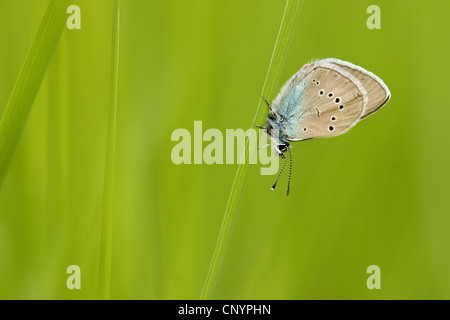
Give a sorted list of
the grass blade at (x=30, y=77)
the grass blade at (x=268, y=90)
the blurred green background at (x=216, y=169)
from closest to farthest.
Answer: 1. the grass blade at (x=30, y=77)
2. the grass blade at (x=268, y=90)
3. the blurred green background at (x=216, y=169)

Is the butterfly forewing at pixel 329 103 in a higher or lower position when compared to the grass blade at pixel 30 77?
higher

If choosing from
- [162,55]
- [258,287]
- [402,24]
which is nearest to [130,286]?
[258,287]

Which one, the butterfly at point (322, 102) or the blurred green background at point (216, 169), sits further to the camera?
the blurred green background at point (216, 169)

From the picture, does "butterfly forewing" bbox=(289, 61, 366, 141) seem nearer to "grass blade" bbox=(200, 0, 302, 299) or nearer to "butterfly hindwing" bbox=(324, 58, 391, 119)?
"butterfly hindwing" bbox=(324, 58, 391, 119)

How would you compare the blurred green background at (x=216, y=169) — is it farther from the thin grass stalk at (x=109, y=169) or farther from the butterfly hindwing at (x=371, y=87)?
the thin grass stalk at (x=109, y=169)

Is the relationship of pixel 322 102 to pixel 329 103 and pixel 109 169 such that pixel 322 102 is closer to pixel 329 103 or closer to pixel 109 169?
pixel 329 103

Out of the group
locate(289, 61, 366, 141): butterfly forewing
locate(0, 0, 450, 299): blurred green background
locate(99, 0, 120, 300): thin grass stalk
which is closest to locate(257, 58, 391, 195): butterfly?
locate(289, 61, 366, 141): butterfly forewing

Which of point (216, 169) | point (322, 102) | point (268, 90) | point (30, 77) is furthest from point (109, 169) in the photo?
point (322, 102)

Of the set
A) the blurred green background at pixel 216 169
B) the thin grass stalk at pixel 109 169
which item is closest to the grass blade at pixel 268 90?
the thin grass stalk at pixel 109 169
